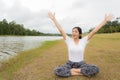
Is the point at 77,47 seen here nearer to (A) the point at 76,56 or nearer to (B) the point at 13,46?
(A) the point at 76,56

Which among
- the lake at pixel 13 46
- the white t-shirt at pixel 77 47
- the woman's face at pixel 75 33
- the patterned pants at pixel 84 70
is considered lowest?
the lake at pixel 13 46

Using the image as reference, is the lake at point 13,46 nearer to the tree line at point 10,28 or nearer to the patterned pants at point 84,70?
the patterned pants at point 84,70

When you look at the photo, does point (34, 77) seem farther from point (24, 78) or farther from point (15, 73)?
point (15, 73)

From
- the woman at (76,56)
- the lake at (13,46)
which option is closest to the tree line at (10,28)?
the lake at (13,46)

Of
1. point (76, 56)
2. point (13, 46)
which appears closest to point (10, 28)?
point (13, 46)

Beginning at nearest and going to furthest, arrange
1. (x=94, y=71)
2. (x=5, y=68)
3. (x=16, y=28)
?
(x=94, y=71) → (x=5, y=68) → (x=16, y=28)

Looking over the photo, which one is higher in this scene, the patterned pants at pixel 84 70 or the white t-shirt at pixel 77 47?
the white t-shirt at pixel 77 47

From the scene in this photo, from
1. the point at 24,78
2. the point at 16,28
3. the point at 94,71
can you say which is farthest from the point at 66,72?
the point at 16,28

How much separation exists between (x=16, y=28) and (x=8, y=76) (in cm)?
14162

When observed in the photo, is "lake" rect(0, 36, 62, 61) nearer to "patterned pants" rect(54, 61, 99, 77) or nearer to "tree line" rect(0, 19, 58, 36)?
"patterned pants" rect(54, 61, 99, 77)

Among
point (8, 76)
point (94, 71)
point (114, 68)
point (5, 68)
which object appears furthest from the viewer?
point (5, 68)

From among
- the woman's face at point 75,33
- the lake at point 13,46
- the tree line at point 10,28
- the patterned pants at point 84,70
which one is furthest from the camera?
the tree line at point 10,28

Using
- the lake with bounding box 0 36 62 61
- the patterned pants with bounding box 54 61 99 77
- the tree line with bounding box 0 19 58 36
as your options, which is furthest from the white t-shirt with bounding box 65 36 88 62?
the tree line with bounding box 0 19 58 36

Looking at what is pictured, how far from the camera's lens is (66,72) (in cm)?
977
